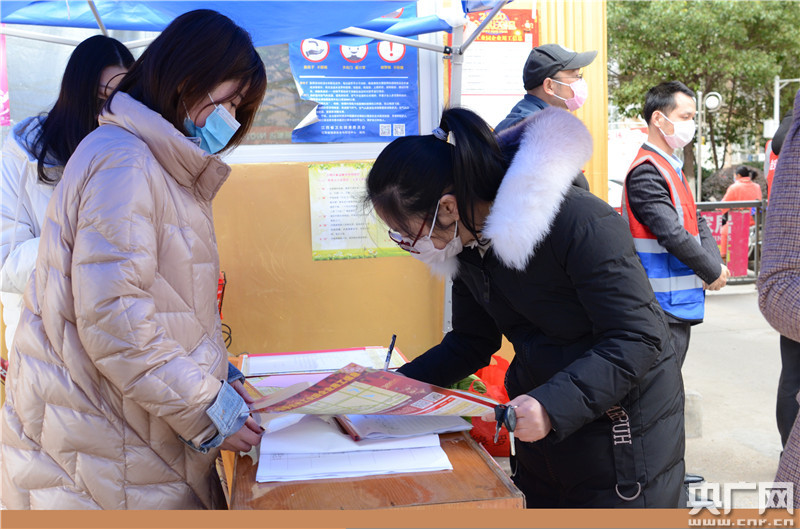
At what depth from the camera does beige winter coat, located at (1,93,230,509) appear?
4.58 ft

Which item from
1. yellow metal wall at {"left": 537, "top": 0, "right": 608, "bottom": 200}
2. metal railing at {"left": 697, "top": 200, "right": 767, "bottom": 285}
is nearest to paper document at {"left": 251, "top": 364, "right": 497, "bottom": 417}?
yellow metal wall at {"left": 537, "top": 0, "right": 608, "bottom": 200}

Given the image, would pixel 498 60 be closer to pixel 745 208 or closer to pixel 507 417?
pixel 507 417

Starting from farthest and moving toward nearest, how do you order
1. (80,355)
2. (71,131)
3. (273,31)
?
(273,31) → (71,131) → (80,355)

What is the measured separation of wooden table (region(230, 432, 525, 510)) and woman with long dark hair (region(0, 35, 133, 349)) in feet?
4.53

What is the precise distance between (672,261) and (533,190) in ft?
7.17

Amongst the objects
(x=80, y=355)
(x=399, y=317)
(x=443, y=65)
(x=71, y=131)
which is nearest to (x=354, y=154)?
(x=443, y=65)

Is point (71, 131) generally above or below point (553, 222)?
above

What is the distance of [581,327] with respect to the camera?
1.61m

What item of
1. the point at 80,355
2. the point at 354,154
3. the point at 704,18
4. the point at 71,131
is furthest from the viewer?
the point at 704,18

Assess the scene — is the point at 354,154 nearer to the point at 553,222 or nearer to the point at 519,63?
the point at 519,63

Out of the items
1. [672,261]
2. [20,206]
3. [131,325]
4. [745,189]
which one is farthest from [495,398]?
[745,189]

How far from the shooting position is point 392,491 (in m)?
1.39

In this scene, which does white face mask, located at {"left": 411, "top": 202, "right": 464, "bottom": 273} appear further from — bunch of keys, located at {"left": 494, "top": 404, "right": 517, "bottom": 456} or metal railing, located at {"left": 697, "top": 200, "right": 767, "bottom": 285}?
metal railing, located at {"left": 697, "top": 200, "right": 767, "bottom": 285}

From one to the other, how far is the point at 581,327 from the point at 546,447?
33cm
